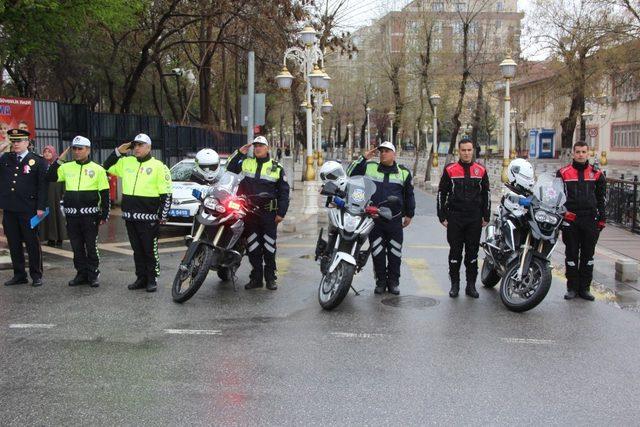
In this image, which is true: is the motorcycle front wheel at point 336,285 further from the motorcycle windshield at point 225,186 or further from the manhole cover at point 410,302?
the motorcycle windshield at point 225,186

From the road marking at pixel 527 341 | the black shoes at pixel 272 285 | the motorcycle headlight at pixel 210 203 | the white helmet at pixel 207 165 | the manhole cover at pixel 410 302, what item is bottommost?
the road marking at pixel 527 341

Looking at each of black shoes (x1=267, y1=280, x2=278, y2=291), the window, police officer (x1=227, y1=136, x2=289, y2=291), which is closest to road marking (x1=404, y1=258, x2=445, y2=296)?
black shoes (x1=267, y1=280, x2=278, y2=291)

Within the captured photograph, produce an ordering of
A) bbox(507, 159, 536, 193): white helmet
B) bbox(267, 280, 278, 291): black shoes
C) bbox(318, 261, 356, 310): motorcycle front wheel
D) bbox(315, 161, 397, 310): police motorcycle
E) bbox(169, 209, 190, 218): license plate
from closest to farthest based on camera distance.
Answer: bbox(318, 261, 356, 310): motorcycle front wheel, bbox(315, 161, 397, 310): police motorcycle, bbox(507, 159, 536, 193): white helmet, bbox(267, 280, 278, 291): black shoes, bbox(169, 209, 190, 218): license plate

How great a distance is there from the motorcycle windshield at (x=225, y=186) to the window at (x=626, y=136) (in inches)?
2185

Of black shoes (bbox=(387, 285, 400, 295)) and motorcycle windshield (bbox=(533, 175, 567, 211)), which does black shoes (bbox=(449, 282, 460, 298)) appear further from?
motorcycle windshield (bbox=(533, 175, 567, 211))

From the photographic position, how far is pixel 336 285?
7141 millimetres

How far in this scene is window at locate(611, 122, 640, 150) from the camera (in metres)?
56.5

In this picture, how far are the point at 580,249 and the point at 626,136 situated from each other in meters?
56.4

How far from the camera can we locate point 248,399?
15.3 feet

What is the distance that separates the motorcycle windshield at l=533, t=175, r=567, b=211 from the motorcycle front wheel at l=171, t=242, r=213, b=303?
12.1 feet

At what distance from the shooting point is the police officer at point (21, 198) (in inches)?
317

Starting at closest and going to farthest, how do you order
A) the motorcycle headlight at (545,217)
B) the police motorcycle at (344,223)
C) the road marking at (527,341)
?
the road marking at (527,341) → the police motorcycle at (344,223) → the motorcycle headlight at (545,217)

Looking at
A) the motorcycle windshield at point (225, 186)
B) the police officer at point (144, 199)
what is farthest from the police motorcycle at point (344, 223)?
the police officer at point (144, 199)

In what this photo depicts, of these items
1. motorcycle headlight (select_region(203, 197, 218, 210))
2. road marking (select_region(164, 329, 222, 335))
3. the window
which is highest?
the window
